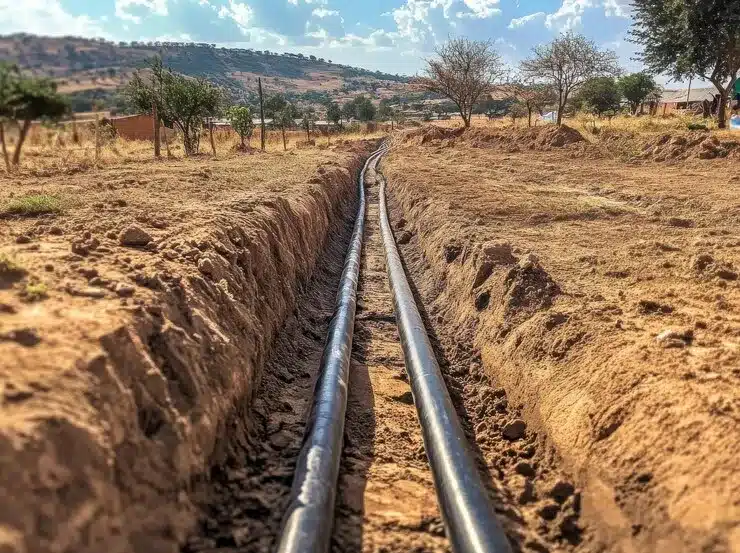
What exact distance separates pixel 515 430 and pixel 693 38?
900 inches

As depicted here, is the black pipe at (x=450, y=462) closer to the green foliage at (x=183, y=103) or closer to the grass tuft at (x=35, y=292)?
the grass tuft at (x=35, y=292)

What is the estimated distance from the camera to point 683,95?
198ft

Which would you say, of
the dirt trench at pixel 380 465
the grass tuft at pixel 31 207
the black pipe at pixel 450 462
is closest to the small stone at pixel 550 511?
the dirt trench at pixel 380 465

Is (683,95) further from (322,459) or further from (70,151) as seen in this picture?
(322,459)

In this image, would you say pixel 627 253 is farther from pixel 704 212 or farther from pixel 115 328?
pixel 115 328

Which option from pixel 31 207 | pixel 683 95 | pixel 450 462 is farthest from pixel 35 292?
pixel 683 95

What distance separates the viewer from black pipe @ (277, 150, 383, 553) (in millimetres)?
3496

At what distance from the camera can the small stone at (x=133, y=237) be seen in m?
5.37

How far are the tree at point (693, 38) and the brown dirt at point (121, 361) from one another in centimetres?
2120

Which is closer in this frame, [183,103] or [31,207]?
[31,207]

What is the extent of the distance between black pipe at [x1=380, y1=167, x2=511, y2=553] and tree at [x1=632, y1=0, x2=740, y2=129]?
823 inches

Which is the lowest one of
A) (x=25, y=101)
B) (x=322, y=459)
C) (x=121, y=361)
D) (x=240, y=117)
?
(x=322, y=459)

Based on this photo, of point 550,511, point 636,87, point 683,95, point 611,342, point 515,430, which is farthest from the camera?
point 683,95

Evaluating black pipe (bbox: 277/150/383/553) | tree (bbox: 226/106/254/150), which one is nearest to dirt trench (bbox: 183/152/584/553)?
black pipe (bbox: 277/150/383/553)
